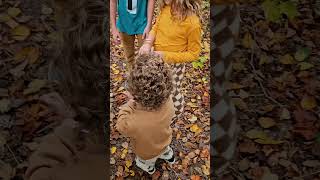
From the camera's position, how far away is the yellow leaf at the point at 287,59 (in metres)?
1.63

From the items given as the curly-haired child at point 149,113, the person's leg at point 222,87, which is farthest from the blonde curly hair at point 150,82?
the person's leg at point 222,87

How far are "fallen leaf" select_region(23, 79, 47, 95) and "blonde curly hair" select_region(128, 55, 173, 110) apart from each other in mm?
337

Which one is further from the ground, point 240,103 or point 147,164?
point 240,103

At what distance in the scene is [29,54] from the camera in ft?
5.25

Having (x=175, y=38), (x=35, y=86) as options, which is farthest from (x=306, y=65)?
(x=35, y=86)

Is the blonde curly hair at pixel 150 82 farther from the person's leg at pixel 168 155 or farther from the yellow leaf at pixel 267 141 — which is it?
the yellow leaf at pixel 267 141

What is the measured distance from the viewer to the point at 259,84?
1.64 metres

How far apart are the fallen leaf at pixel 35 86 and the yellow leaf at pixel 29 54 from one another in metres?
0.07

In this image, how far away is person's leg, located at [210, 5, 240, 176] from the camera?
5.34ft

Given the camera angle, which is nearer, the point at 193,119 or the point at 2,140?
the point at 2,140

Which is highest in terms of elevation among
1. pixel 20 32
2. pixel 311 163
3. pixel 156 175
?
pixel 20 32

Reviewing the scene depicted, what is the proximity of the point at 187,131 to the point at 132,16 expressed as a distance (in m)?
0.49

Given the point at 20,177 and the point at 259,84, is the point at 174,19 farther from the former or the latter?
the point at 20,177

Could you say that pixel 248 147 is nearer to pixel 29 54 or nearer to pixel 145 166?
pixel 145 166
